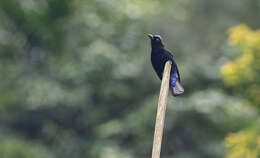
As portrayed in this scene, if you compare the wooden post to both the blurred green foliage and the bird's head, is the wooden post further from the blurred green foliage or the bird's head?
the blurred green foliage

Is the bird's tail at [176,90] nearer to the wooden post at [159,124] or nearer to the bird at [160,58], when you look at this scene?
the bird at [160,58]

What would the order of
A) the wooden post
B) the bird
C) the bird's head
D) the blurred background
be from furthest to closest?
the blurred background → the bird's head → the bird → the wooden post

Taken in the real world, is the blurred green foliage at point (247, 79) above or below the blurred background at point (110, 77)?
below

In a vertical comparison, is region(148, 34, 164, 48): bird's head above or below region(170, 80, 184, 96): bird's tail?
above

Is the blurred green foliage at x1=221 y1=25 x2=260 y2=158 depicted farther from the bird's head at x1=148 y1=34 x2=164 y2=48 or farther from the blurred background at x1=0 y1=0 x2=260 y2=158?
the bird's head at x1=148 y1=34 x2=164 y2=48

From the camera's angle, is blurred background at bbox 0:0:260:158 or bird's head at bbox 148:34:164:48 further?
blurred background at bbox 0:0:260:158

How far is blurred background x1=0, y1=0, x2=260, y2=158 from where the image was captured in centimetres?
1045

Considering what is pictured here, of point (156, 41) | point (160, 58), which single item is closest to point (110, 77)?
point (156, 41)

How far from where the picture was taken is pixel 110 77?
11.2 metres

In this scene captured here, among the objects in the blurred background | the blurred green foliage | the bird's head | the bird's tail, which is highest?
the blurred background

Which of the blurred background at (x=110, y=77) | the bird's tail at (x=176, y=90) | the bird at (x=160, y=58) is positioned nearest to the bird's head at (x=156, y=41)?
the bird at (x=160, y=58)

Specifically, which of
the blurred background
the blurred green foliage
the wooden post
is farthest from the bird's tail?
the blurred background

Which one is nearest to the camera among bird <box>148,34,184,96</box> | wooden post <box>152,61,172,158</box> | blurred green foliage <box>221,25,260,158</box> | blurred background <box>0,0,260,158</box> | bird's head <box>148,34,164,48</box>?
wooden post <box>152,61,172,158</box>

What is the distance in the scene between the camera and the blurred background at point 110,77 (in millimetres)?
10453
